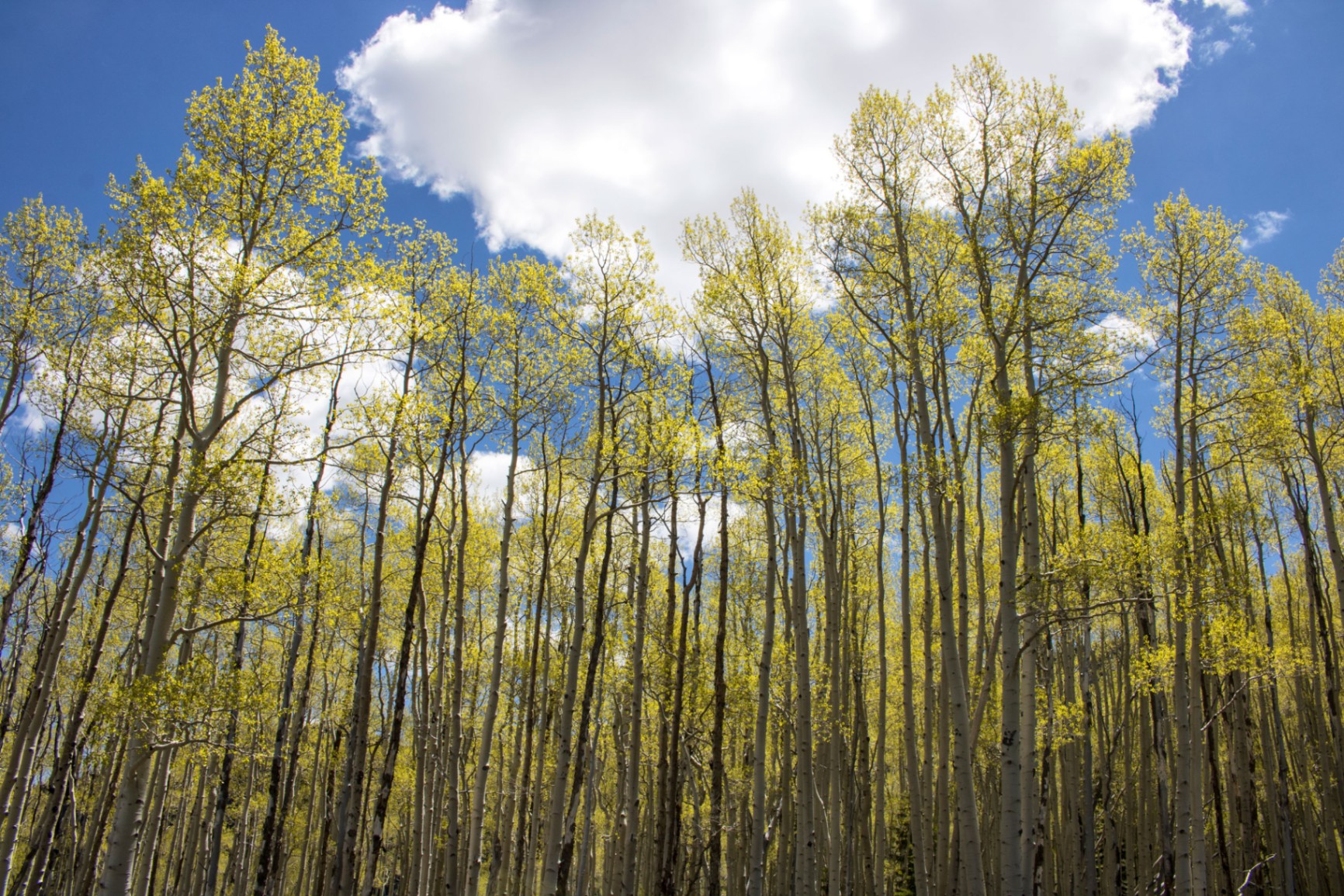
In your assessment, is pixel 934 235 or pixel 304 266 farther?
pixel 934 235

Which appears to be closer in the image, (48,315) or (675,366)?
(48,315)

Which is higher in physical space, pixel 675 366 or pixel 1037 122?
pixel 1037 122

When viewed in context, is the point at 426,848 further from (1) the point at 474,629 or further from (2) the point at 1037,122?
(2) the point at 1037,122

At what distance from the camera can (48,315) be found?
10328 mm

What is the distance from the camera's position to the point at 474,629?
17031mm

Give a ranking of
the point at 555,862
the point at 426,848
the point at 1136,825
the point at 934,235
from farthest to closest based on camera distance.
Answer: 1. the point at 1136,825
2. the point at 426,848
3. the point at 934,235
4. the point at 555,862

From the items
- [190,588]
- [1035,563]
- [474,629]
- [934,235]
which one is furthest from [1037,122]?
[474,629]

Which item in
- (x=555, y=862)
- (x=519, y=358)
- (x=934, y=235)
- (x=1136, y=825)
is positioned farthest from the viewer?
(x=1136, y=825)

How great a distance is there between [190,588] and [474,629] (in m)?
9.43

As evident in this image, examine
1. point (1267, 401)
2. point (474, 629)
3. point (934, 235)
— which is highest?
point (934, 235)

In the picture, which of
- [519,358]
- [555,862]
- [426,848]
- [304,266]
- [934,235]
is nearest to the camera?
[555,862]

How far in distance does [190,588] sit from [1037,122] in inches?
448

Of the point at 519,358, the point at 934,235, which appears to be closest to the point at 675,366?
the point at 519,358

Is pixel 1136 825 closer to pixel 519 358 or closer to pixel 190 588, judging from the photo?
pixel 519 358
